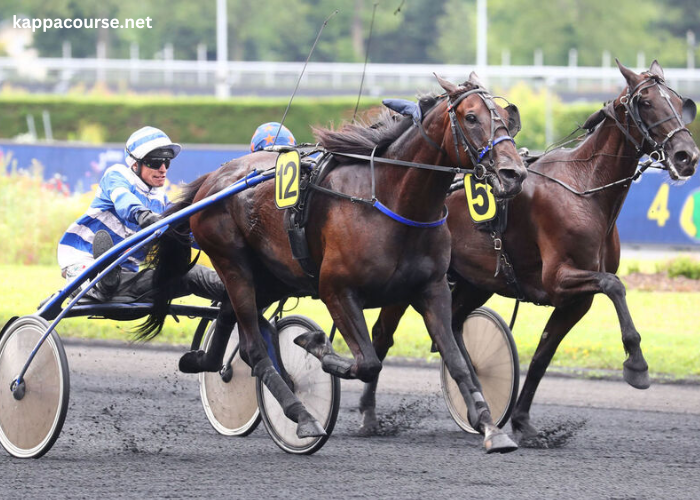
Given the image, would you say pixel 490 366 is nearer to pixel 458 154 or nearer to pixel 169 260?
pixel 169 260

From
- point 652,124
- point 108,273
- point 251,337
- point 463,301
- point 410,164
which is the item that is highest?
point 652,124

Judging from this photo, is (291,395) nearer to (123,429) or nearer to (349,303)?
(349,303)

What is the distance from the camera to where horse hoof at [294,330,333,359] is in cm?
527

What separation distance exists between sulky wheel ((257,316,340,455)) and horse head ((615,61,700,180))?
197 centimetres

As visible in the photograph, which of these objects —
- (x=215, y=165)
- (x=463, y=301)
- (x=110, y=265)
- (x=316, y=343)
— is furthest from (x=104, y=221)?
(x=215, y=165)

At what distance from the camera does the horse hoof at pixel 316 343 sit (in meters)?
5.27

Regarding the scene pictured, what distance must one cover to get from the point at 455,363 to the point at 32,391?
2195 mm

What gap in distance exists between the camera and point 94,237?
6070mm

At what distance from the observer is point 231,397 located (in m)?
6.36

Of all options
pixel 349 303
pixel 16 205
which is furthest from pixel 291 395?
pixel 16 205

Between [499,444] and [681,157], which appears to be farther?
[681,157]

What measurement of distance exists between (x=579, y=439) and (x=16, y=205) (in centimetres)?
890

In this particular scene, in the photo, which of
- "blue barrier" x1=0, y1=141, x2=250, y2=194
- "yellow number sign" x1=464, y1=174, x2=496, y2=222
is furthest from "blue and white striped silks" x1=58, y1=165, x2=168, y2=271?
"blue barrier" x1=0, y1=141, x2=250, y2=194

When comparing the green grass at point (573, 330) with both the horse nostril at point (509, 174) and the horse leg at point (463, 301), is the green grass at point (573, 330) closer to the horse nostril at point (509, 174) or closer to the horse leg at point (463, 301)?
the horse leg at point (463, 301)
